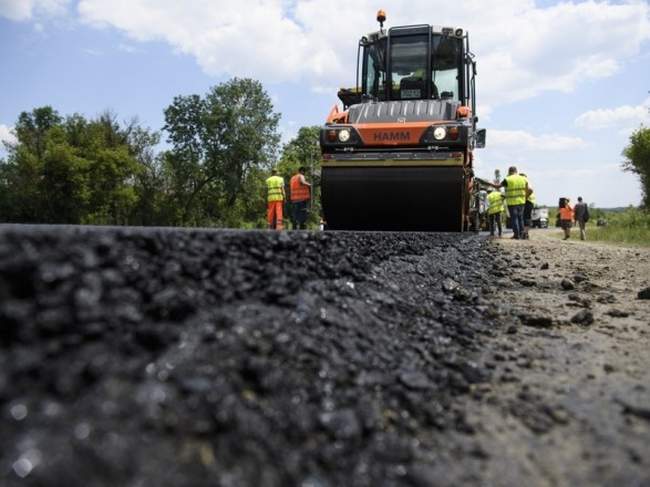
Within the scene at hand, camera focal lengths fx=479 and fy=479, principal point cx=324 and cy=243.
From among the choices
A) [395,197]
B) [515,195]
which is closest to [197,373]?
[395,197]

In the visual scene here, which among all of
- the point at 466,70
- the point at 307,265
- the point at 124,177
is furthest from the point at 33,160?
the point at 307,265

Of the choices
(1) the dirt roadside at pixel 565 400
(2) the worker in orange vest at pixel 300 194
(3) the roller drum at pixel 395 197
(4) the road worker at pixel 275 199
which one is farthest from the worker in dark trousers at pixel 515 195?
(1) the dirt roadside at pixel 565 400

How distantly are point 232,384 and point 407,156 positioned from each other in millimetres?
6052

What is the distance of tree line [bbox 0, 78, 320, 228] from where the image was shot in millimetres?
35844

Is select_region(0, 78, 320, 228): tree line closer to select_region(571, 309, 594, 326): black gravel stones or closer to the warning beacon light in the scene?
the warning beacon light

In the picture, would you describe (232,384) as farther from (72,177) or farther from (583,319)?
(72,177)

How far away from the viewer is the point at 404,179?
6.85 meters

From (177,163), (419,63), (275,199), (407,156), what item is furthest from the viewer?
→ (177,163)

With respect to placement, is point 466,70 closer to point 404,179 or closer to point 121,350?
point 404,179

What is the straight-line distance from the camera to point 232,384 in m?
1.28

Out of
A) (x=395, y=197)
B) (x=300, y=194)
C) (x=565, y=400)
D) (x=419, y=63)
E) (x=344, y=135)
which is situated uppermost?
A: (x=419, y=63)

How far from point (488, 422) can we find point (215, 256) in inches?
43.9

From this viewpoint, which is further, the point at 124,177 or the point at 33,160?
the point at 124,177

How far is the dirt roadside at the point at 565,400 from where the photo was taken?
1.29 metres
